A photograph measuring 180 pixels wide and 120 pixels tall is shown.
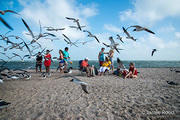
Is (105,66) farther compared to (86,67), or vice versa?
(105,66)

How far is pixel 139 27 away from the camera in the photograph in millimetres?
3580

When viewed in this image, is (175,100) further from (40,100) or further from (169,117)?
(40,100)

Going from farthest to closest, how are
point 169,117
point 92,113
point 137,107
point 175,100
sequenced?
point 175,100, point 137,107, point 92,113, point 169,117

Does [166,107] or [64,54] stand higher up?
[64,54]

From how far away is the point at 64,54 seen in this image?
1009 centimetres

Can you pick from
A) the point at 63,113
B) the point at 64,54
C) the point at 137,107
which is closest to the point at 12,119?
the point at 63,113

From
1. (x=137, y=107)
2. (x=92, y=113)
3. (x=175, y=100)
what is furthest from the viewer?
(x=175, y=100)

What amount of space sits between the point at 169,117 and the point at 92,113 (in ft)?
6.63

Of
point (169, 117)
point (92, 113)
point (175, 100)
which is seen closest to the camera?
point (169, 117)

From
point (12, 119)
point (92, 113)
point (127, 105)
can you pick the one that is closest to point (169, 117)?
point (127, 105)

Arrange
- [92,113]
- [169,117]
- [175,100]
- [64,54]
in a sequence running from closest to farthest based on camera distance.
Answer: [169,117] → [92,113] → [175,100] → [64,54]

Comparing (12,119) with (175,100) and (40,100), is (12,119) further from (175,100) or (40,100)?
(175,100)

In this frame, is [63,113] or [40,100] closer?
[63,113]

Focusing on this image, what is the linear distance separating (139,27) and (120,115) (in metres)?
2.75
